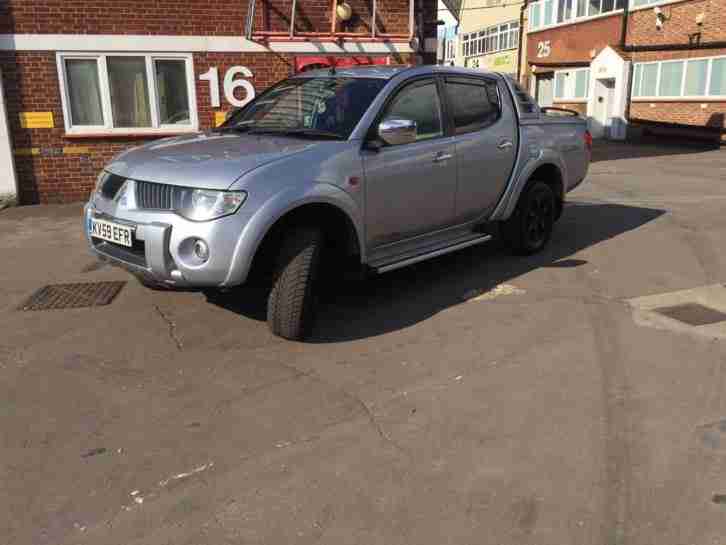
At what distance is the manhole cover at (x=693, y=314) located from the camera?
4.92 meters

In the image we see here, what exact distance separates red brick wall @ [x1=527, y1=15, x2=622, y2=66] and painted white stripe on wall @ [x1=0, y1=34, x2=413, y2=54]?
61.8ft

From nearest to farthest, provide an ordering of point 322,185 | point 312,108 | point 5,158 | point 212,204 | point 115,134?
1. point 212,204
2. point 322,185
3. point 312,108
4. point 5,158
5. point 115,134

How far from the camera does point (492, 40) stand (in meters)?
43.7

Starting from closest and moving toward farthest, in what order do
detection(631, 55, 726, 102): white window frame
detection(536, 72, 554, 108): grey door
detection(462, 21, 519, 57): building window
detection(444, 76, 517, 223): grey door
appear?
detection(444, 76, 517, 223): grey door
detection(631, 55, 726, 102): white window frame
detection(536, 72, 554, 108): grey door
detection(462, 21, 519, 57): building window

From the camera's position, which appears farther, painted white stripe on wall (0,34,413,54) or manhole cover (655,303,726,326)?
painted white stripe on wall (0,34,413,54)

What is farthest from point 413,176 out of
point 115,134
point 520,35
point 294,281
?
point 520,35

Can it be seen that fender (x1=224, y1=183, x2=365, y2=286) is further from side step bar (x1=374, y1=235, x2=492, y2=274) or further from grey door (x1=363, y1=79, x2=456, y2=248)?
side step bar (x1=374, y1=235, x2=492, y2=274)

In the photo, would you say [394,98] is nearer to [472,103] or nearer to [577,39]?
→ [472,103]

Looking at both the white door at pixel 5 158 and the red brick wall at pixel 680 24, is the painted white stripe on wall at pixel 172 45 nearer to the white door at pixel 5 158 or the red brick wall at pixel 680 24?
the white door at pixel 5 158

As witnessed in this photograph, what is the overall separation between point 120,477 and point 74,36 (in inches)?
364

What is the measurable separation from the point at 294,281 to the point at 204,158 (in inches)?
38.7

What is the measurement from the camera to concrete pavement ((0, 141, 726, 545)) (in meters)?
2.71

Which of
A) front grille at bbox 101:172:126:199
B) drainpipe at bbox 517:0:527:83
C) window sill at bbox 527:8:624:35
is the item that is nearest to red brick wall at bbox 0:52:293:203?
front grille at bbox 101:172:126:199

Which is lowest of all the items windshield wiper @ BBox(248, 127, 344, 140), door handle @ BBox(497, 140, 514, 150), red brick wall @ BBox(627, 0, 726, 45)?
door handle @ BBox(497, 140, 514, 150)
